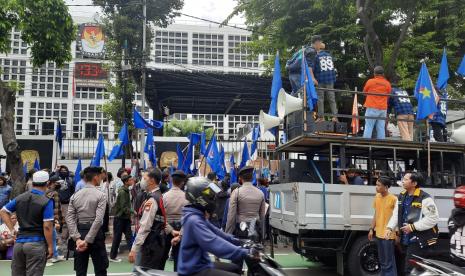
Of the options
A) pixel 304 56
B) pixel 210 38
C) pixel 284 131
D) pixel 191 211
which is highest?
pixel 210 38

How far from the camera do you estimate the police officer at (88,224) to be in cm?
641

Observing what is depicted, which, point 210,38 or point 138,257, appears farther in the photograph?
point 210,38

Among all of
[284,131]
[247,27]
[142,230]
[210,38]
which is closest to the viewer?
[142,230]

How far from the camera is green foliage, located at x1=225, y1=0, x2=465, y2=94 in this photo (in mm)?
15109

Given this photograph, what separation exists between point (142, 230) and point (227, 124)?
60.1m

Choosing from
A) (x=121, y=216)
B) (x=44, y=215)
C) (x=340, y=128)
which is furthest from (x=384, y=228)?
(x=121, y=216)

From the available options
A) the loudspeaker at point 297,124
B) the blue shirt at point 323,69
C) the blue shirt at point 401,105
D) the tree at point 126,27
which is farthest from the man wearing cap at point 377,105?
the tree at point 126,27

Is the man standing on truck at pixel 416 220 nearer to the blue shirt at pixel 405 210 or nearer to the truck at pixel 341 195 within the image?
the blue shirt at pixel 405 210

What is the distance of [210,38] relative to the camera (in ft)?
212

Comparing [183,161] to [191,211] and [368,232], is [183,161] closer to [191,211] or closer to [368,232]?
[368,232]

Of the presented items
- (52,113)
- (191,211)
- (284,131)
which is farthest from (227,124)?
(191,211)

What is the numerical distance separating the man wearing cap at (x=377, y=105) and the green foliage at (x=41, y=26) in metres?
7.51

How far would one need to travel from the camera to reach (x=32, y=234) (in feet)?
18.7

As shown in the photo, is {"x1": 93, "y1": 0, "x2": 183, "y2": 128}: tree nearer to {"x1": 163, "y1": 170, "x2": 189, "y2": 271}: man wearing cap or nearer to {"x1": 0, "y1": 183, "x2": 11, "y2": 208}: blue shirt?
{"x1": 0, "y1": 183, "x2": 11, "y2": 208}: blue shirt
